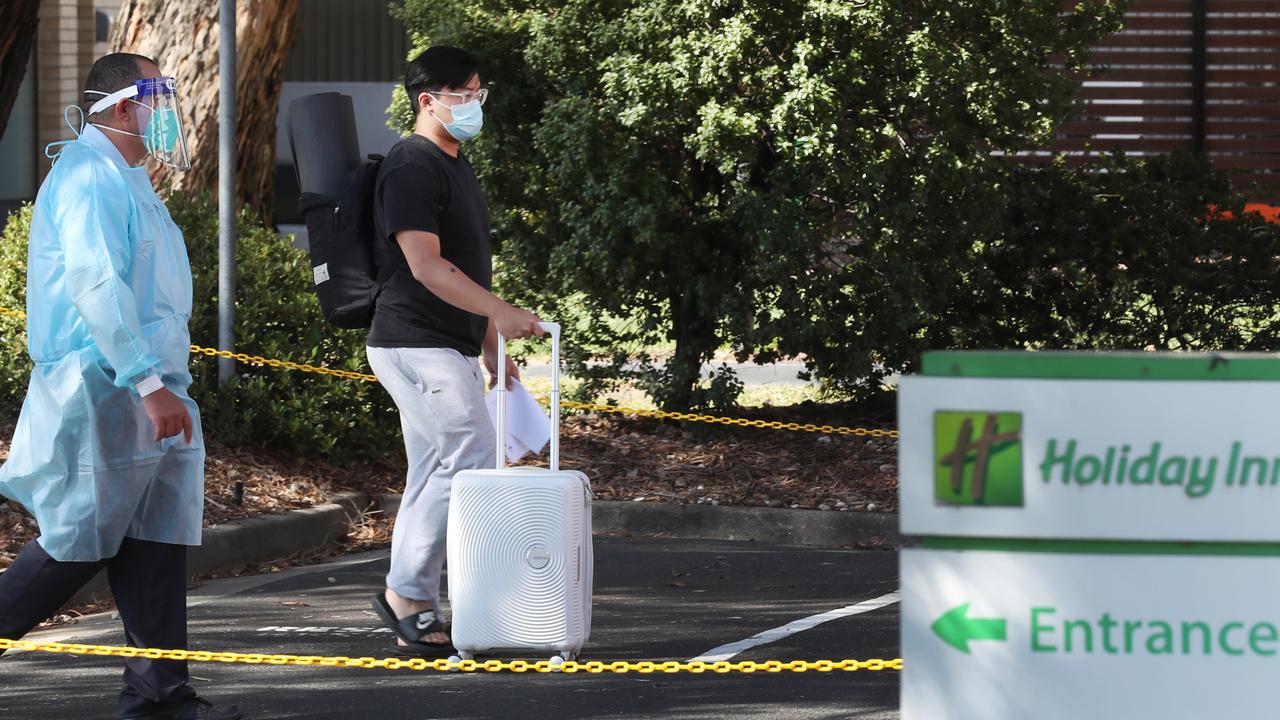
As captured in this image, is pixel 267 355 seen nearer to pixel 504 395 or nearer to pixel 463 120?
pixel 463 120

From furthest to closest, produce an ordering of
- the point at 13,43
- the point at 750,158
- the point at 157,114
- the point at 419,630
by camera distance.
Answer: the point at 750,158 → the point at 13,43 → the point at 419,630 → the point at 157,114

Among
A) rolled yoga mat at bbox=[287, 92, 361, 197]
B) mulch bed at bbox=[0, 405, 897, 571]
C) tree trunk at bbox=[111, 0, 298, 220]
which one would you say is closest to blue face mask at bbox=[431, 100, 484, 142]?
rolled yoga mat at bbox=[287, 92, 361, 197]

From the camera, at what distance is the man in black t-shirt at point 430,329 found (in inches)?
224

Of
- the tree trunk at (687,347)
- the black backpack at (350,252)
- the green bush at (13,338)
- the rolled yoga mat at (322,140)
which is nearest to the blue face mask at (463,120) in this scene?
the black backpack at (350,252)

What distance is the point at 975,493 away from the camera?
2.71 meters

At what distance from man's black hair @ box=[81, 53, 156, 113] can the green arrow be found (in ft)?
10.8

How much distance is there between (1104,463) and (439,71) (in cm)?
376

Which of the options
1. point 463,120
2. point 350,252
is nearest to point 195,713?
point 350,252

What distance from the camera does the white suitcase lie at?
5.44 metres

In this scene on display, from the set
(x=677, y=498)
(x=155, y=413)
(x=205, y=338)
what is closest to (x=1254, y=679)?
(x=155, y=413)

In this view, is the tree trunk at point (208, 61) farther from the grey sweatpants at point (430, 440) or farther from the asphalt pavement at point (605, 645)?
the grey sweatpants at point (430, 440)

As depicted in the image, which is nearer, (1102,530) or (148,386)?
(1102,530)

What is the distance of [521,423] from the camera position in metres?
6.03

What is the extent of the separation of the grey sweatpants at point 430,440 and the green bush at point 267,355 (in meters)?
3.24
